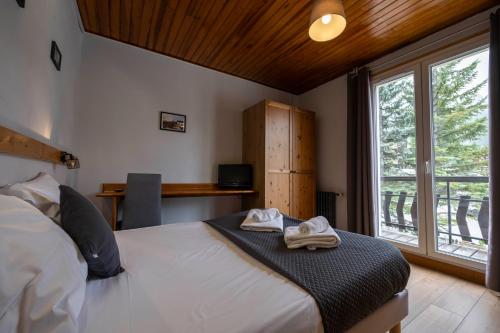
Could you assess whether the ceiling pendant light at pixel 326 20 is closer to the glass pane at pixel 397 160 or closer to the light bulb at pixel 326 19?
the light bulb at pixel 326 19

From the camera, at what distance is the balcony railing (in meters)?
2.16

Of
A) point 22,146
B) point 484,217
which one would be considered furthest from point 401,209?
point 22,146

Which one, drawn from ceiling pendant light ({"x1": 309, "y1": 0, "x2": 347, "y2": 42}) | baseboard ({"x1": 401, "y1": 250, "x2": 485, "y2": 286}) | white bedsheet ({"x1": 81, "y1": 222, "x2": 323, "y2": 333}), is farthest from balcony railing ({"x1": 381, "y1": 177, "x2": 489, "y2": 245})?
white bedsheet ({"x1": 81, "y1": 222, "x2": 323, "y2": 333})

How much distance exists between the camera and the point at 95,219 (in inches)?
35.7

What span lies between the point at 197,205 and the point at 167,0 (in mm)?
2373

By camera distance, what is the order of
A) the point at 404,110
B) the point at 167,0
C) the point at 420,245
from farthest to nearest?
the point at 404,110, the point at 420,245, the point at 167,0

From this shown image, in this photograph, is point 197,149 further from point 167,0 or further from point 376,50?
point 376,50

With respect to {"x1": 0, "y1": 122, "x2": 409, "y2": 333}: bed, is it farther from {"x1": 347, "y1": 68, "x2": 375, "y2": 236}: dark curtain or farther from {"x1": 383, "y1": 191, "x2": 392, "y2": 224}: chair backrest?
{"x1": 383, "y1": 191, "x2": 392, "y2": 224}: chair backrest

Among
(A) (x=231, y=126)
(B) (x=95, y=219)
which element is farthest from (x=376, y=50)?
(B) (x=95, y=219)

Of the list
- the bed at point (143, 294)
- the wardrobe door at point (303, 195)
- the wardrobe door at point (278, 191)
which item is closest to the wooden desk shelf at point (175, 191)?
the wardrobe door at point (278, 191)

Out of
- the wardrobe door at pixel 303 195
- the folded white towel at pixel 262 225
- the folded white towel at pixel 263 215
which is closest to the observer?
the folded white towel at pixel 262 225

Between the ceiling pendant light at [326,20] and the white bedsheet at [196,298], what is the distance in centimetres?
163

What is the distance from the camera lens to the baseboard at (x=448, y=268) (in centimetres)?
204

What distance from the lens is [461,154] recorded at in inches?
88.4
